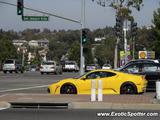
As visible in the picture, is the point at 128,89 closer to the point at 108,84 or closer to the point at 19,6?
the point at 108,84

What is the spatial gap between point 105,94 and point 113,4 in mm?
33022

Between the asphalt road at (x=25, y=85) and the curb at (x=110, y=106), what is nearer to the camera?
the curb at (x=110, y=106)

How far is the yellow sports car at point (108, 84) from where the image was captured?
25.5m

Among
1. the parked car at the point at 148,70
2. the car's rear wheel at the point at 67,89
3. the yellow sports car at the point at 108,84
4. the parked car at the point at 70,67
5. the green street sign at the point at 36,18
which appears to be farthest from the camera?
the parked car at the point at 70,67

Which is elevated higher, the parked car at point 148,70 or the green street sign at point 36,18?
the green street sign at point 36,18

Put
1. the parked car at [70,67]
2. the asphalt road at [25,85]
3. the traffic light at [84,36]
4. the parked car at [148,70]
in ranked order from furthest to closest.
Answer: the parked car at [70,67]
the traffic light at [84,36]
the asphalt road at [25,85]
the parked car at [148,70]

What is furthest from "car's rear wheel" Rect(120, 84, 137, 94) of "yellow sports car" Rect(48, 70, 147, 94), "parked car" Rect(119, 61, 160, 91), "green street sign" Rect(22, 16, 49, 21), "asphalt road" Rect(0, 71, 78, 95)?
"green street sign" Rect(22, 16, 49, 21)

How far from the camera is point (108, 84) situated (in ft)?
84.4

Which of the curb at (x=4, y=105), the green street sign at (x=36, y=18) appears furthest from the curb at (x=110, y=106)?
the green street sign at (x=36, y=18)

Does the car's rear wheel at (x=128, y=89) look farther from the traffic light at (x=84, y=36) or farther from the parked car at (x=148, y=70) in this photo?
the traffic light at (x=84, y=36)

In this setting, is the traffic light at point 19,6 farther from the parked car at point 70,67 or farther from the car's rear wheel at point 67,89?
the parked car at point 70,67

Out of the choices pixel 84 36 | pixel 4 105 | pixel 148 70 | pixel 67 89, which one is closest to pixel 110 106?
pixel 4 105

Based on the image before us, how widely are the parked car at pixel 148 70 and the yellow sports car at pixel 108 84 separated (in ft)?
8.93

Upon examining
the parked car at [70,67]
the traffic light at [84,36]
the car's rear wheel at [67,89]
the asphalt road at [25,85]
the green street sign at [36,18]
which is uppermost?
the green street sign at [36,18]
